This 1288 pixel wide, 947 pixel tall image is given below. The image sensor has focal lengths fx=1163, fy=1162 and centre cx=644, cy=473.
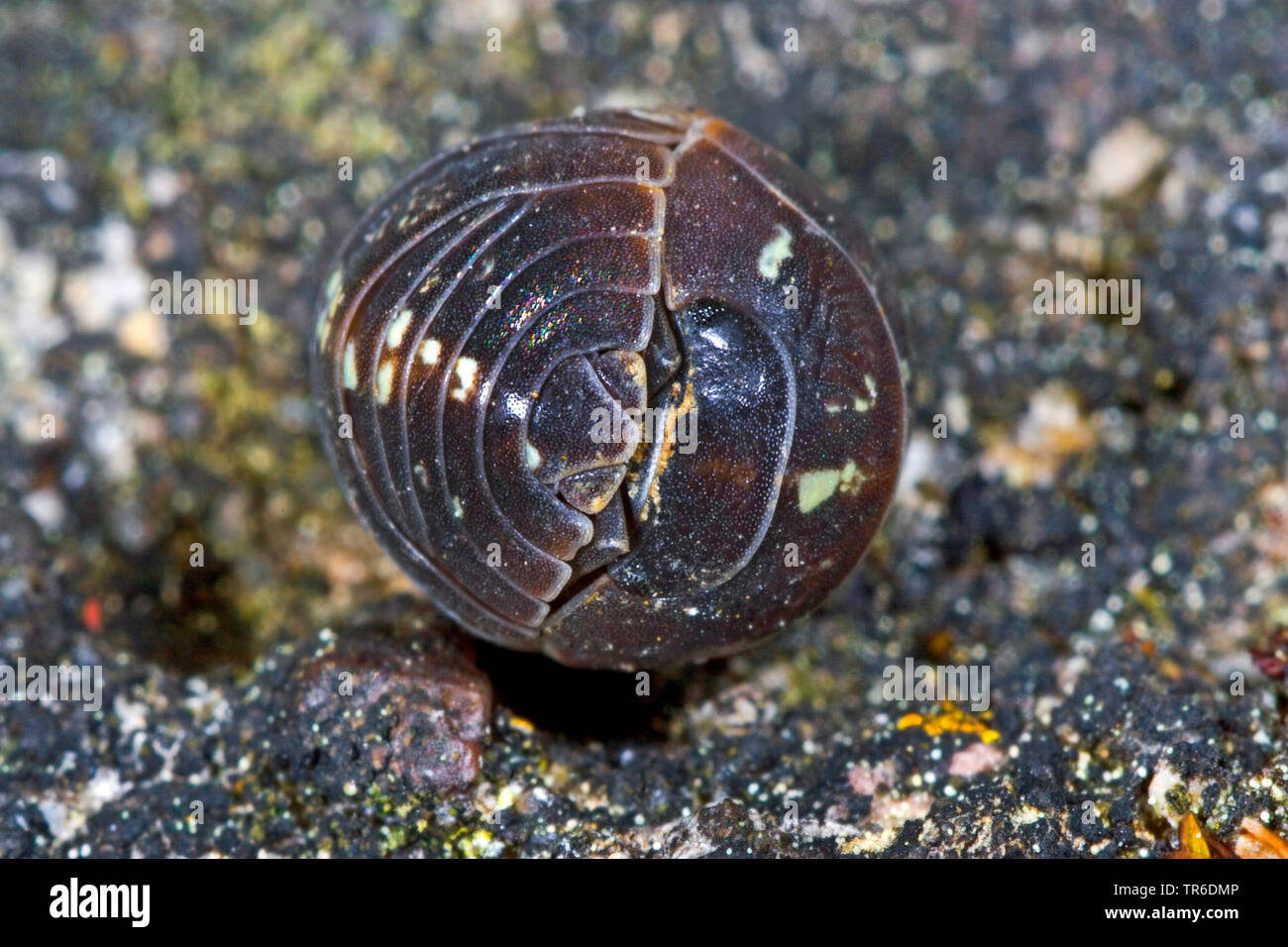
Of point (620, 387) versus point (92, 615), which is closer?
point (620, 387)

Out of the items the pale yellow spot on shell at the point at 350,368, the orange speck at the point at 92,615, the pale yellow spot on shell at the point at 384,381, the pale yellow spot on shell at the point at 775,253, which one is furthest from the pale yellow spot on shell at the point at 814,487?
the orange speck at the point at 92,615

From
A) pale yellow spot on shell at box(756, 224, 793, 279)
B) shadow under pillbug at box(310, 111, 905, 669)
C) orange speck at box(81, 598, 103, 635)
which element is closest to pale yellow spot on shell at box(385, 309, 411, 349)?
shadow under pillbug at box(310, 111, 905, 669)

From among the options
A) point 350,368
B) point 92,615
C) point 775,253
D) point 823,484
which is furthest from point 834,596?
point 92,615

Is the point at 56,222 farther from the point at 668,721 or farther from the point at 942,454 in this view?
the point at 942,454

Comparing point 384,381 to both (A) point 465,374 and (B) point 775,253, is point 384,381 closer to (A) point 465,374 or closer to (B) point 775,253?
(A) point 465,374

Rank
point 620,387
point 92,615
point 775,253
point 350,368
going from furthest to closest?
point 92,615 < point 350,368 < point 775,253 < point 620,387

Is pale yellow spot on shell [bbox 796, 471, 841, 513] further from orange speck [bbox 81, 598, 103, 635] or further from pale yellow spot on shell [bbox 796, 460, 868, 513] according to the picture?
orange speck [bbox 81, 598, 103, 635]

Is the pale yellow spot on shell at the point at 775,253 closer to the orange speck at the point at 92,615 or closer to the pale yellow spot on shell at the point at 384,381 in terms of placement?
the pale yellow spot on shell at the point at 384,381

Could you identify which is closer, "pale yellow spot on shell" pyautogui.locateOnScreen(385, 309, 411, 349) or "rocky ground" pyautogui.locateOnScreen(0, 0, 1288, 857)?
"pale yellow spot on shell" pyautogui.locateOnScreen(385, 309, 411, 349)
